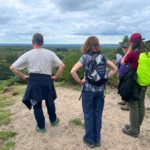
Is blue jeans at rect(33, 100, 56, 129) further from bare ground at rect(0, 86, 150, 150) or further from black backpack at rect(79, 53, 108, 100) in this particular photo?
black backpack at rect(79, 53, 108, 100)

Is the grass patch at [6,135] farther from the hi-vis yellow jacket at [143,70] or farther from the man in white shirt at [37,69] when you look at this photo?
the hi-vis yellow jacket at [143,70]

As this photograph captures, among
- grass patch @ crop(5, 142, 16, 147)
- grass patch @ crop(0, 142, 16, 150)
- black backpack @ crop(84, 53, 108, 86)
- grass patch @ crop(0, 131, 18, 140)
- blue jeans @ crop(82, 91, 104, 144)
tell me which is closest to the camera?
black backpack @ crop(84, 53, 108, 86)

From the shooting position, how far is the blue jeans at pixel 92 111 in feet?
7.50

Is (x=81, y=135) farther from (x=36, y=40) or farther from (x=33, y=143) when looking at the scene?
(x=36, y=40)

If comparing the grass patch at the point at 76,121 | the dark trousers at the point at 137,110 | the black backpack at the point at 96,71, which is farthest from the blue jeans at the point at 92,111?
the grass patch at the point at 76,121

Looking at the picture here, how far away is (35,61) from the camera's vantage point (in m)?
2.47

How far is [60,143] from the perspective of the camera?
103 inches

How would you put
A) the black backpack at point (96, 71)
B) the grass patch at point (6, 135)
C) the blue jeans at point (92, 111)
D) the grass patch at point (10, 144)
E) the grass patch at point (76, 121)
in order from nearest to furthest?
1. the black backpack at point (96, 71)
2. the blue jeans at point (92, 111)
3. the grass patch at point (10, 144)
4. the grass patch at point (6, 135)
5. the grass patch at point (76, 121)

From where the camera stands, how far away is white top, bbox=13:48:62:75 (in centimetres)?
246

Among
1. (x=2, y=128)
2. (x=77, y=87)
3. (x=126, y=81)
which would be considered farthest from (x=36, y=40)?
(x=77, y=87)

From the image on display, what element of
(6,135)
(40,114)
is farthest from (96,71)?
(6,135)

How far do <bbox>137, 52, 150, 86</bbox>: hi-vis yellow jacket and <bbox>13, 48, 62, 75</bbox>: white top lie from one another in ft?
5.08

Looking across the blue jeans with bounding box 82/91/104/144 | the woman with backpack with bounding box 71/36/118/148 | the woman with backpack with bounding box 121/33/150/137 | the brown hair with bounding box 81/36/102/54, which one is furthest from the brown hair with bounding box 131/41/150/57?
the blue jeans with bounding box 82/91/104/144

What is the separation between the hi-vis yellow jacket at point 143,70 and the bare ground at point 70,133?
116cm
